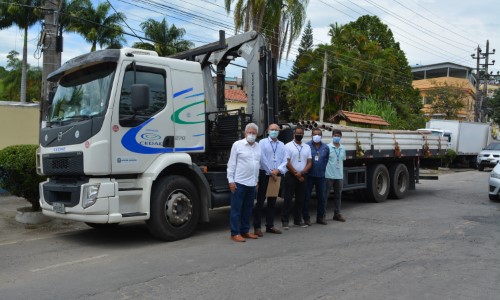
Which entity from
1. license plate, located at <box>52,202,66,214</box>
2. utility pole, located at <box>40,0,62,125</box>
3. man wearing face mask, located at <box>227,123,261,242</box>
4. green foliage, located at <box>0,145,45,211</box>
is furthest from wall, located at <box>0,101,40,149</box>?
man wearing face mask, located at <box>227,123,261,242</box>

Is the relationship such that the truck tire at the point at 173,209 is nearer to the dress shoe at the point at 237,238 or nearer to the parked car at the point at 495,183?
the dress shoe at the point at 237,238

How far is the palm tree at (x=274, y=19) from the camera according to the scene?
24016 millimetres

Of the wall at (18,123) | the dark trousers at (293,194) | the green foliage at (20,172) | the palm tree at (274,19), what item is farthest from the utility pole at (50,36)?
the palm tree at (274,19)

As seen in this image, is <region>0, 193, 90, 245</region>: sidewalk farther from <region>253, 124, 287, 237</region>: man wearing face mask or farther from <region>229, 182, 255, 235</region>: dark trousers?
<region>253, 124, 287, 237</region>: man wearing face mask

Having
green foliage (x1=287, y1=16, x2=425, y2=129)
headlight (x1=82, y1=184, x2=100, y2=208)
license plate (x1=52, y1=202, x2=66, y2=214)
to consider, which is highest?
green foliage (x1=287, y1=16, x2=425, y2=129)

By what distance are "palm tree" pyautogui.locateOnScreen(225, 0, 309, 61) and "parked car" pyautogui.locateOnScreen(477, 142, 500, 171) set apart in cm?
1219

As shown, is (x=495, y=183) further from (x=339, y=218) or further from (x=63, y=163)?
(x=63, y=163)

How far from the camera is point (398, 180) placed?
13078 millimetres

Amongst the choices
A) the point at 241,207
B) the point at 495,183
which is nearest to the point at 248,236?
the point at 241,207

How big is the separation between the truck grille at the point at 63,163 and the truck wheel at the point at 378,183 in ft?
24.6

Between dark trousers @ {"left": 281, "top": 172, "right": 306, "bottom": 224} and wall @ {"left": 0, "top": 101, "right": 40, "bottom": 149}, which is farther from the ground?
wall @ {"left": 0, "top": 101, "right": 40, "bottom": 149}

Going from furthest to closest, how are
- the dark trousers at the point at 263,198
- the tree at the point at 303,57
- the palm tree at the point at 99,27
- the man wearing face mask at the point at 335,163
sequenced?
the palm tree at the point at 99,27 < the tree at the point at 303,57 < the man wearing face mask at the point at 335,163 < the dark trousers at the point at 263,198

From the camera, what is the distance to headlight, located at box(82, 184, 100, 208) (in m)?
6.78

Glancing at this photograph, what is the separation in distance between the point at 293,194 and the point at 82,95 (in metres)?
3.93
